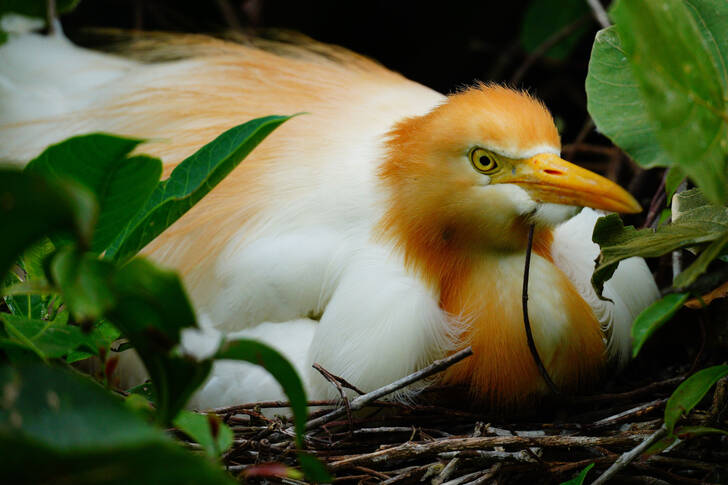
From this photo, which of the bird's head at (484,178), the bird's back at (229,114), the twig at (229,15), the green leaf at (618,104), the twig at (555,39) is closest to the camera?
the green leaf at (618,104)

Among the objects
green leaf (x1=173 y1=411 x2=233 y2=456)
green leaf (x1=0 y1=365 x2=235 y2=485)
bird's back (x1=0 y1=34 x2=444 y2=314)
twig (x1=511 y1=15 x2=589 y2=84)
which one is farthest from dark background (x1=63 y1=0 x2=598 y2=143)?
green leaf (x1=0 y1=365 x2=235 y2=485)

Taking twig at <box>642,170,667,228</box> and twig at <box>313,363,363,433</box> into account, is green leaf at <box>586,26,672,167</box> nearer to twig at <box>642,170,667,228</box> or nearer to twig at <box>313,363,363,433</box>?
twig at <box>313,363,363,433</box>

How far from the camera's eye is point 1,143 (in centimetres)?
176

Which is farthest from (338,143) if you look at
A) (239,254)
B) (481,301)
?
(481,301)

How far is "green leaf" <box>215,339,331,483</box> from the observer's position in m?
0.65

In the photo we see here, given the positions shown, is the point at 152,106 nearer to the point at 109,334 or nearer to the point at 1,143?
the point at 1,143

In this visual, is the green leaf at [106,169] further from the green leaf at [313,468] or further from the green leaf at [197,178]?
the green leaf at [313,468]

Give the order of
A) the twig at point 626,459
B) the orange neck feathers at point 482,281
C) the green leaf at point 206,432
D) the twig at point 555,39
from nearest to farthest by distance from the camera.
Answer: the green leaf at point 206,432 → the twig at point 626,459 → the orange neck feathers at point 482,281 → the twig at point 555,39

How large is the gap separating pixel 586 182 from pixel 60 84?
A: 136cm

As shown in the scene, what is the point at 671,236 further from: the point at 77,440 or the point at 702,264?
the point at 77,440

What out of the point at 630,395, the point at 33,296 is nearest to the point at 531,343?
the point at 630,395

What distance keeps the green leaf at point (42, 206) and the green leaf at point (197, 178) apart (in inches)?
15.6

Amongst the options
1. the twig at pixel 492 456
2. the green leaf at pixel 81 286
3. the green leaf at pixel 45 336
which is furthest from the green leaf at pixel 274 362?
the twig at pixel 492 456

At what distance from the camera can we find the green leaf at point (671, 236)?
0.93 metres
